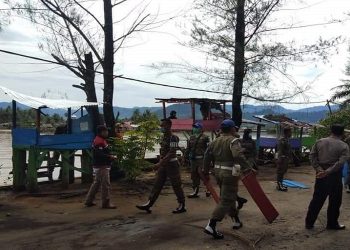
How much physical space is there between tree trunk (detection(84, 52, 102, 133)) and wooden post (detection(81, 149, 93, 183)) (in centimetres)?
85

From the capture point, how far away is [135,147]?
12.3 metres

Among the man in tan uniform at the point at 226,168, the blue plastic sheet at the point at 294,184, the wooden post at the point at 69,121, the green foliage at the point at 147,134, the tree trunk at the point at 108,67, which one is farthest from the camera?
the tree trunk at the point at 108,67

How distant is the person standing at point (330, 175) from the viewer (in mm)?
7520

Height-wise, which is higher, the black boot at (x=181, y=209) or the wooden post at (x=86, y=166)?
the wooden post at (x=86, y=166)

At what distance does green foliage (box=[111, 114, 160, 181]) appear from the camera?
12289mm

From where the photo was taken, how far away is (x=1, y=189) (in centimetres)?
1202

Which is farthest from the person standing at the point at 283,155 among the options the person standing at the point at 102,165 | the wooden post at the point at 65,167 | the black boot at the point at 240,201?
the wooden post at the point at 65,167

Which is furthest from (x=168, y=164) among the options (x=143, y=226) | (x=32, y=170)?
(x=32, y=170)

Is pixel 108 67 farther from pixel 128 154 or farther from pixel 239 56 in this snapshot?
pixel 239 56

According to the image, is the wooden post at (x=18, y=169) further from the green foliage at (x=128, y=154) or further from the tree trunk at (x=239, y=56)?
the tree trunk at (x=239, y=56)

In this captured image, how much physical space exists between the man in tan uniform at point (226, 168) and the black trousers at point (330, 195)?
1.34m

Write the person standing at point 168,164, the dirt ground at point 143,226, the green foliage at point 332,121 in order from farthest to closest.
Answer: the green foliage at point 332,121
the person standing at point 168,164
the dirt ground at point 143,226

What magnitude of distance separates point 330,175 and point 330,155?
301mm

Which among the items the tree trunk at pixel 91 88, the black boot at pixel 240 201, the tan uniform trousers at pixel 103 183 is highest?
the tree trunk at pixel 91 88
